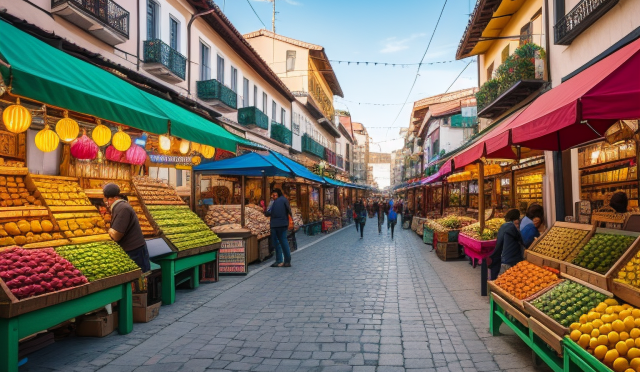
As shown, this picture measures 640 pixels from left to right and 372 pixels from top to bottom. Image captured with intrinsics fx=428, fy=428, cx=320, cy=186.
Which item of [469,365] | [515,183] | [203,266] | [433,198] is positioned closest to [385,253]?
[515,183]

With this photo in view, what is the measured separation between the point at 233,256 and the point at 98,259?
440cm

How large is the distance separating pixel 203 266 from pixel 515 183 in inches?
427

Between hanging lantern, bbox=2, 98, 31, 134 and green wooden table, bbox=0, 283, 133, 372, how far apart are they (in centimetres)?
210

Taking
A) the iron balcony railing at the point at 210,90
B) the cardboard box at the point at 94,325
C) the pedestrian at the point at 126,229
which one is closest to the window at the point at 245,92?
the iron balcony railing at the point at 210,90

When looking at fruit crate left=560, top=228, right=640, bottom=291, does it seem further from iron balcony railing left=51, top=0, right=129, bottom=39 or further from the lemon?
iron balcony railing left=51, top=0, right=129, bottom=39

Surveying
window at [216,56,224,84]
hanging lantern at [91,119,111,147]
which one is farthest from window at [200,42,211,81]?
hanging lantern at [91,119,111,147]

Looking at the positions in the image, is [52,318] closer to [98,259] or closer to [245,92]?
[98,259]

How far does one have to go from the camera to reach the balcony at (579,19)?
27.6 ft

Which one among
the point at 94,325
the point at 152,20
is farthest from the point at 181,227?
the point at 152,20

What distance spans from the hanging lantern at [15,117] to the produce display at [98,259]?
1.61 meters

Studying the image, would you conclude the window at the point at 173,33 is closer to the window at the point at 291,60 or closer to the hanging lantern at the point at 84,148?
the hanging lantern at the point at 84,148

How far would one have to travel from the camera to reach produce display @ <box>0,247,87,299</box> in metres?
Answer: 4.21

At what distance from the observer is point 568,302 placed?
4016 mm

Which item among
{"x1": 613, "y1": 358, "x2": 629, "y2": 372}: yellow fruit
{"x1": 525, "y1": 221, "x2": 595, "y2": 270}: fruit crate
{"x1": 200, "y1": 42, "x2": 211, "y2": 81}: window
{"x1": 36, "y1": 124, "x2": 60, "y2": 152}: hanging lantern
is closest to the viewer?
{"x1": 613, "y1": 358, "x2": 629, "y2": 372}: yellow fruit
